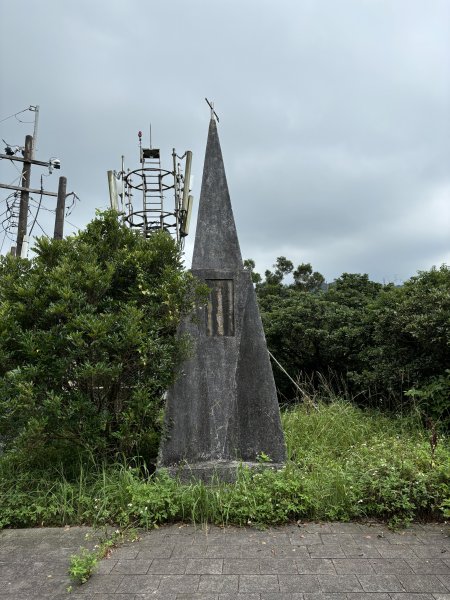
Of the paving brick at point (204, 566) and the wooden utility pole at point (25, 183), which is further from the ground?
the wooden utility pole at point (25, 183)

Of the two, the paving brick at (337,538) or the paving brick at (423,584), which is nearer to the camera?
the paving brick at (423,584)

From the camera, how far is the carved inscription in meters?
4.83

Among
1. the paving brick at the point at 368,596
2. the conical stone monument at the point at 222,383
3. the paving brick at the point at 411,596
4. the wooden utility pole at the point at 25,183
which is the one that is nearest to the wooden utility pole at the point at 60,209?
the wooden utility pole at the point at 25,183

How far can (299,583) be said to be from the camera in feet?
9.53

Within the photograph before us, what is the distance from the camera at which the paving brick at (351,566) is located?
304cm

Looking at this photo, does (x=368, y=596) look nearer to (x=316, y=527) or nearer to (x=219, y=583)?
(x=219, y=583)

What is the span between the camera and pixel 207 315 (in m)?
4.85

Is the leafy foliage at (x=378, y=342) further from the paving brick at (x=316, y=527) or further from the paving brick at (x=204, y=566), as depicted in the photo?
Result: the paving brick at (x=204, y=566)

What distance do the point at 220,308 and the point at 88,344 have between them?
53.4 inches

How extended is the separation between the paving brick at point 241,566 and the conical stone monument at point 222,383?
1.23 meters

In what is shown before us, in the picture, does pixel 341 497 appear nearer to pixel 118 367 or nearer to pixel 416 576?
pixel 416 576

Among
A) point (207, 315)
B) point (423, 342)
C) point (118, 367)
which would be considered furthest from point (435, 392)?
point (118, 367)

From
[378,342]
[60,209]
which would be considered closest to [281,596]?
[378,342]

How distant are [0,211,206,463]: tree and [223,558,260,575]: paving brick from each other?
1.49 meters
